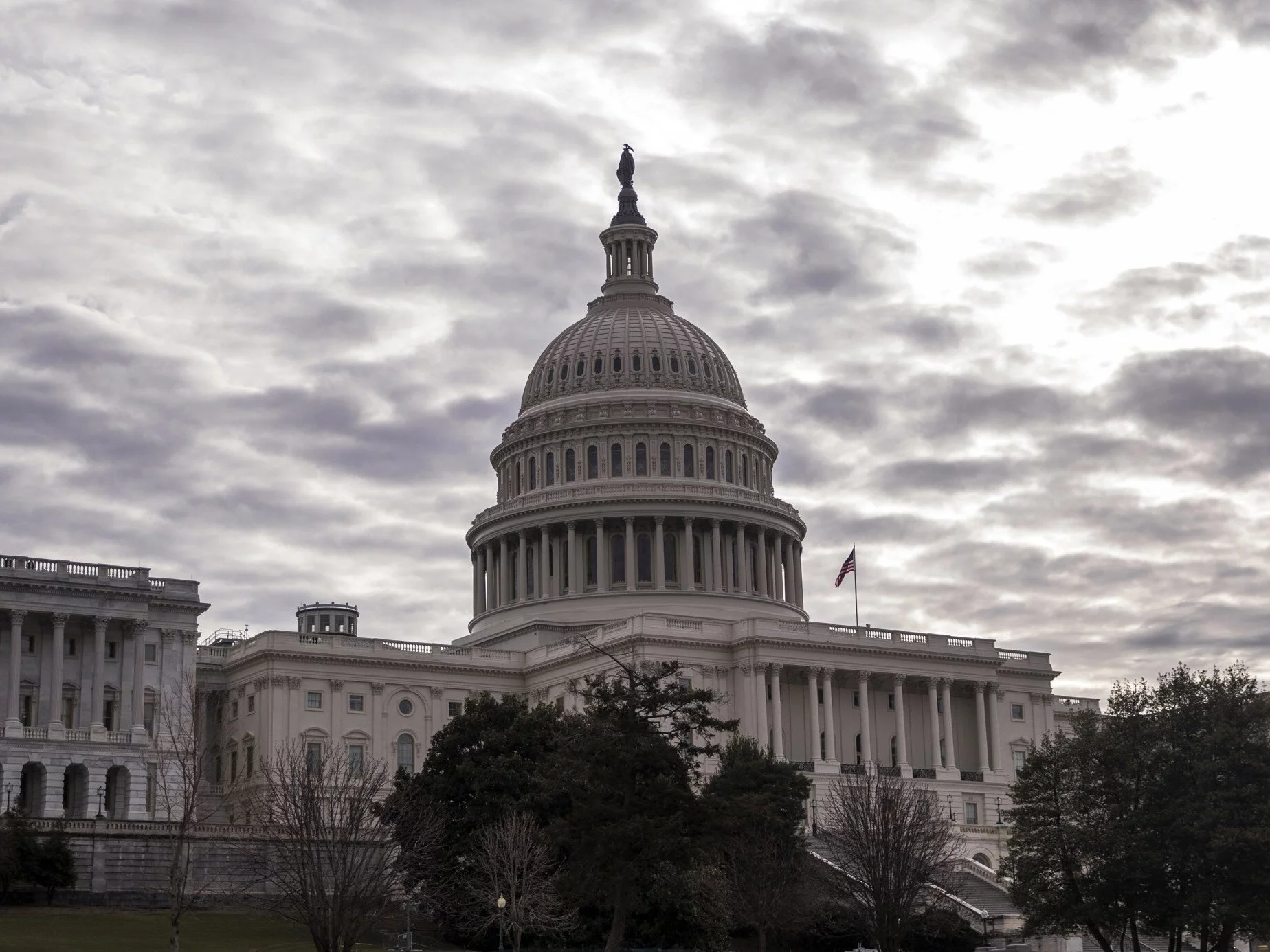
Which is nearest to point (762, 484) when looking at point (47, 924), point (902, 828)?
point (902, 828)

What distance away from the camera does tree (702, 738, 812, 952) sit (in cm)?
8888

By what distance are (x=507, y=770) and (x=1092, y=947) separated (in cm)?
3070

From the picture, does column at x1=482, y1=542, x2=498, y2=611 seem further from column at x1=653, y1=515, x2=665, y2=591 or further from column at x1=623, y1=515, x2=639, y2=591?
column at x1=653, y1=515, x2=665, y2=591

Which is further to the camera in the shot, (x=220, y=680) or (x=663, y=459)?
(x=663, y=459)

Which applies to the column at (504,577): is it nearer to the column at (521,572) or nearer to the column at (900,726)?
the column at (521,572)

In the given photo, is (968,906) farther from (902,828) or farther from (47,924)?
(47,924)

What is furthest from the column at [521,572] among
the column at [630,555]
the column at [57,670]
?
the column at [57,670]

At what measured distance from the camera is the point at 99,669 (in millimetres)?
120188

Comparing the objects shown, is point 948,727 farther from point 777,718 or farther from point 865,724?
point 777,718

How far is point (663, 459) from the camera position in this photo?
164m

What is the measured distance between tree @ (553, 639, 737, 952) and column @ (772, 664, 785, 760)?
5859cm

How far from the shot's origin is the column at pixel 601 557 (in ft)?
519

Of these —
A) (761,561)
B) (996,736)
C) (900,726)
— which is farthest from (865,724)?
(761,561)

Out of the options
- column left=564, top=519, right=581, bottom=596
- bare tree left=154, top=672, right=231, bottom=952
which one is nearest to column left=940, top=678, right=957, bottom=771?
column left=564, top=519, right=581, bottom=596
